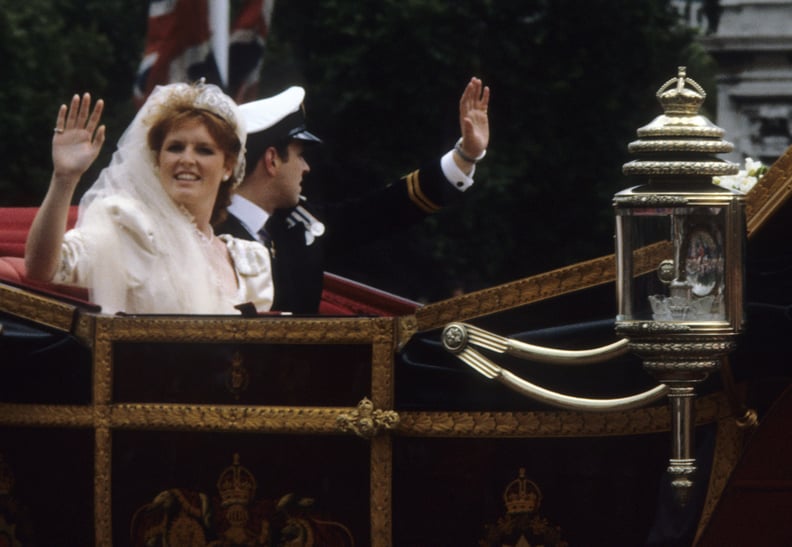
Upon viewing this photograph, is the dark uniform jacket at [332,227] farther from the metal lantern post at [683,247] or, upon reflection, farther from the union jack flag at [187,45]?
the union jack flag at [187,45]

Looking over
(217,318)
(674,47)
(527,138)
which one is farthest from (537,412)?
(674,47)

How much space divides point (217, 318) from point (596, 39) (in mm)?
13763

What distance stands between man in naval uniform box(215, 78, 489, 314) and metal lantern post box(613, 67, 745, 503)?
1.87 meters

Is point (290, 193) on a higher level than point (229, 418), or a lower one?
higher

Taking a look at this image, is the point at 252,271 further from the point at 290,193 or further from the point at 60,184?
the point at 60,184

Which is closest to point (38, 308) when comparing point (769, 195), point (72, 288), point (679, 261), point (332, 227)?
point (72, 288)

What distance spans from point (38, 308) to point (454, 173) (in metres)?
1.59

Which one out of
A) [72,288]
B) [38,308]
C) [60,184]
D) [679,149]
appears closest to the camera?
[679,149]

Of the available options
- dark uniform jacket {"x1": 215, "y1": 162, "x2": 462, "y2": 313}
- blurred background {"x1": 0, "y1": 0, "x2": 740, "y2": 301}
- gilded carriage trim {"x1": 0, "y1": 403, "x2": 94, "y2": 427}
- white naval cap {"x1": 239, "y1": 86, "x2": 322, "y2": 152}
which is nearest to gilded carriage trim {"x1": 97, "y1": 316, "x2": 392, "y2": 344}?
gilded carriage trim {"x1": 0, "y1": 403, "x2": 94, "y2": 427}

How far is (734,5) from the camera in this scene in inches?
983

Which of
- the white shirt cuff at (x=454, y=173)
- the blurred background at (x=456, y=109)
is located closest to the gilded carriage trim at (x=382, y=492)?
the white shirt cuff at (x=454, y=173)

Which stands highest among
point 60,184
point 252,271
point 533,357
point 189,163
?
point 189,163

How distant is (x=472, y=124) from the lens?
6082 millimetres

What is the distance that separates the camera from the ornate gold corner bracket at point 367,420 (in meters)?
4.87
